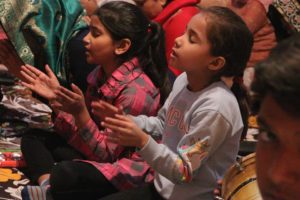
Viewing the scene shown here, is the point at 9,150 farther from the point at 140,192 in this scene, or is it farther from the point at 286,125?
the point at 286,125

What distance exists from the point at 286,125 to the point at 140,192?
2.78 feet

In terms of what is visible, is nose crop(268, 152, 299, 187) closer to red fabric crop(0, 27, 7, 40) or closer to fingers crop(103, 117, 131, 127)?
fingers crop(103, 117, 131, 127)

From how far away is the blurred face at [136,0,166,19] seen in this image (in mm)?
2107

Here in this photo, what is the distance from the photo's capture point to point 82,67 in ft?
6.65

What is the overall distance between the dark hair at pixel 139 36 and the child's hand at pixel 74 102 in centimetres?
23

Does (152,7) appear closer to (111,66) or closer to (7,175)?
(111,66)

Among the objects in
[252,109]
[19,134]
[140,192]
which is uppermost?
[252,109]

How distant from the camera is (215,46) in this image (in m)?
1.31

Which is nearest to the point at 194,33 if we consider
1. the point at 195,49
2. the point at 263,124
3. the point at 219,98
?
the point at 195,49

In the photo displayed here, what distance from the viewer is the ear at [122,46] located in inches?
65.7

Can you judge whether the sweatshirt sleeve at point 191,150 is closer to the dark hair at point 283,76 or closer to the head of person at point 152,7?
the dark hair at point 283,76

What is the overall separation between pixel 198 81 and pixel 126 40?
0.38 m

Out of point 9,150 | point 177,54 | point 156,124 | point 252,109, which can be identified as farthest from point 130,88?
point 252,109

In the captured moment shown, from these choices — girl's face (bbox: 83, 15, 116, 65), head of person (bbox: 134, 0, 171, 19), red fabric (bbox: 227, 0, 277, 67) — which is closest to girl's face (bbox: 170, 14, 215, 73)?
girl's face (bbox: 83, 15, 116, 65)
